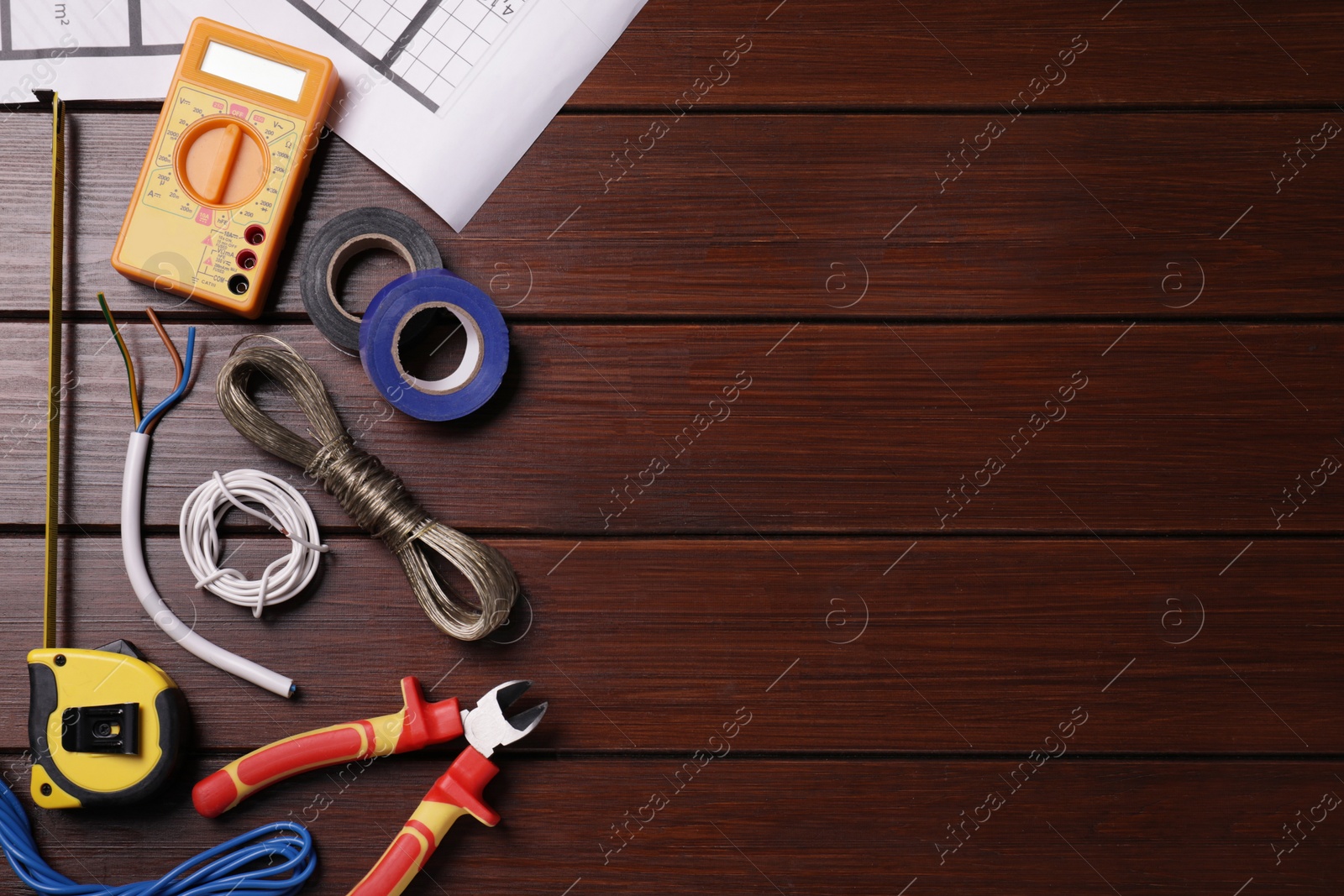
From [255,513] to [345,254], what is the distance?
25 centimetres

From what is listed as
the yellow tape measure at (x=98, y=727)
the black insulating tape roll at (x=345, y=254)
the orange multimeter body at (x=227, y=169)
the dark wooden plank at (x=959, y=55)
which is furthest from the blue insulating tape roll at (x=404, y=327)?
the yellow tape measure at (x=98, y=727)

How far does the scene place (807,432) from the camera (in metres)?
0.82

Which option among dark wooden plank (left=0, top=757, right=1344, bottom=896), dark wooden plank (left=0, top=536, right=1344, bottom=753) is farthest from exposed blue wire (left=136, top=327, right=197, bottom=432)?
dark wooden plank (left=0, top=757, right=1344, bottom=896)

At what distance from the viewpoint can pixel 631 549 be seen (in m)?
0.81

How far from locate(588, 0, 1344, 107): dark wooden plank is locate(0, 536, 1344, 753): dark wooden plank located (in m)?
0.43

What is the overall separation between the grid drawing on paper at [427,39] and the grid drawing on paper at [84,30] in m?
0.17

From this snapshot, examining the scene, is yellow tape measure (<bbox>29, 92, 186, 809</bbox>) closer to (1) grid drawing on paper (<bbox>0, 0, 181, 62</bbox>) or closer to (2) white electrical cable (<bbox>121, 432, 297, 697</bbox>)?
(2) white electrical cable (<bbox>121, 432, 297, 697</bbox>)

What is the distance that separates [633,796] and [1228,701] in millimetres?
565

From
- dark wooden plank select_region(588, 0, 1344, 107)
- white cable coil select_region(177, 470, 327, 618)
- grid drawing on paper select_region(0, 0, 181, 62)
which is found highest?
dark wooden plank select_region(588, 0, 1344, 107)

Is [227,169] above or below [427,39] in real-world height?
below

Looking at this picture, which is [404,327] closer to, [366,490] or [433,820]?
[366,490]

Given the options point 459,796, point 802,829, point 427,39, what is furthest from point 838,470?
point 427,39

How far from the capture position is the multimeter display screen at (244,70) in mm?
783

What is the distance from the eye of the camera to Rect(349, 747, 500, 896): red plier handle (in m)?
0.73
